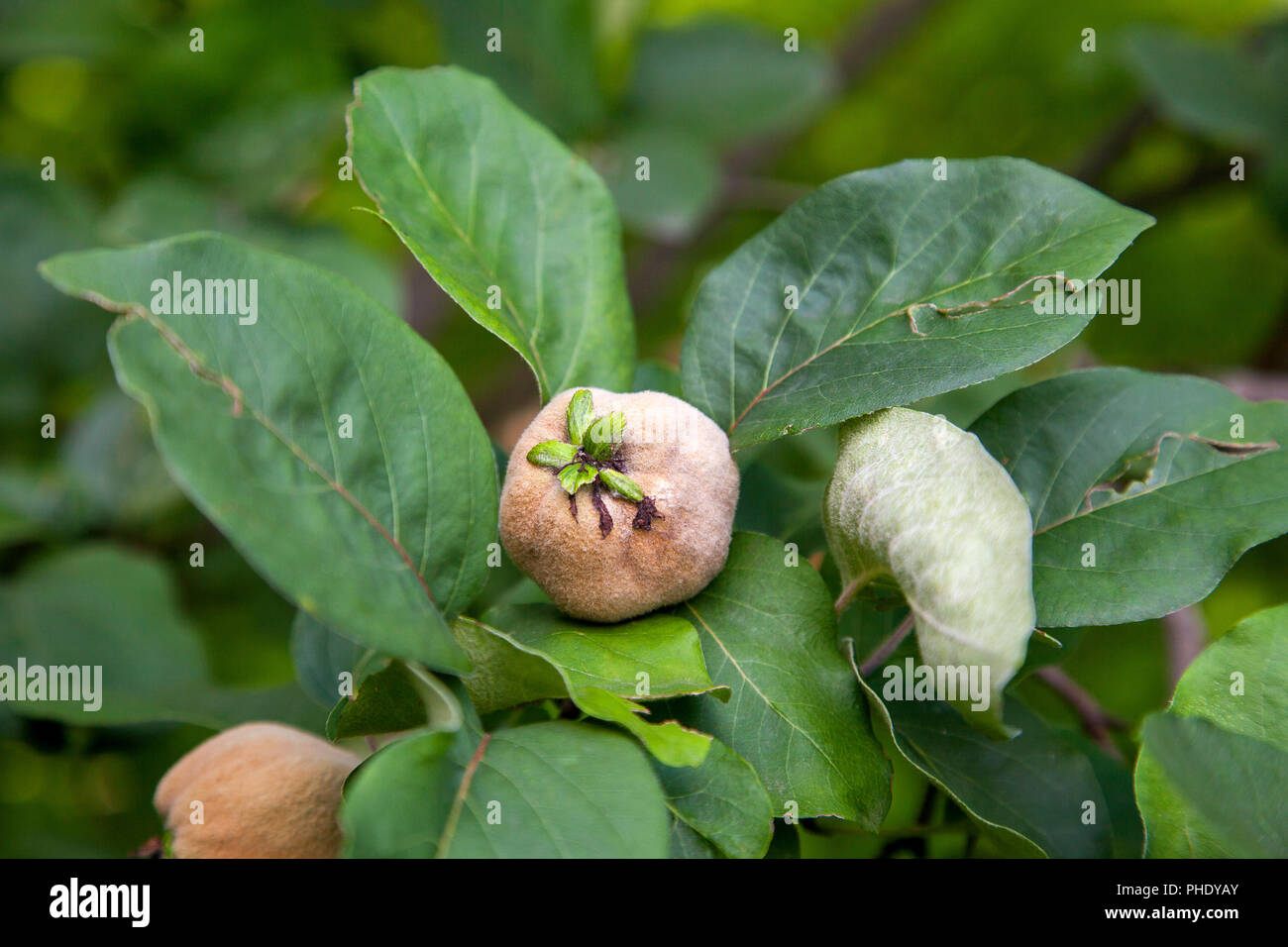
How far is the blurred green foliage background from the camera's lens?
1.49 m

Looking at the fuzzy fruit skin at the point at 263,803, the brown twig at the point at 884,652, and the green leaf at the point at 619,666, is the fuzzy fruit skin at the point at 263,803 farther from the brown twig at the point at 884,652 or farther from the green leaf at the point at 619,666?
the brown twig at the point at 884,652

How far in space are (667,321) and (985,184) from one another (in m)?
1.74

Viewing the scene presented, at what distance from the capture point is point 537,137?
751 mm

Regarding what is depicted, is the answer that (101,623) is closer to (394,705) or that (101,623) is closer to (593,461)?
(394,705)

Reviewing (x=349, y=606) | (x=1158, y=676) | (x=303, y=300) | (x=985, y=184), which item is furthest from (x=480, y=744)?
(x=1158, y=676)

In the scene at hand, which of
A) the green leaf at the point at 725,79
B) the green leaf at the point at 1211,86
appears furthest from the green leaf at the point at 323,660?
the green leaf at the point at 1211,86

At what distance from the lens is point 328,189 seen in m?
2.16

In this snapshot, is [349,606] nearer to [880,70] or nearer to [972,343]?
[972,343]

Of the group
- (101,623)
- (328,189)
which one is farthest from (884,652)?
(328,189)

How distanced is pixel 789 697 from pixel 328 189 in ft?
6.17

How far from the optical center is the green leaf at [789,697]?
0.59 metres

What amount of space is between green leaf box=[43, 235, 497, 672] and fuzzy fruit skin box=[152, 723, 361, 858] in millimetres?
163

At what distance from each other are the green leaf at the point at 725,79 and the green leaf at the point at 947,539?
1.18m

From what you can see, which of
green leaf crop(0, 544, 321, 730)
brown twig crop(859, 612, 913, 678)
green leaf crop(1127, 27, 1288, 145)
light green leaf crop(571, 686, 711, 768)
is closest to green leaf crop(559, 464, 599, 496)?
light green leaf crop(571, 686, 711, 768)
